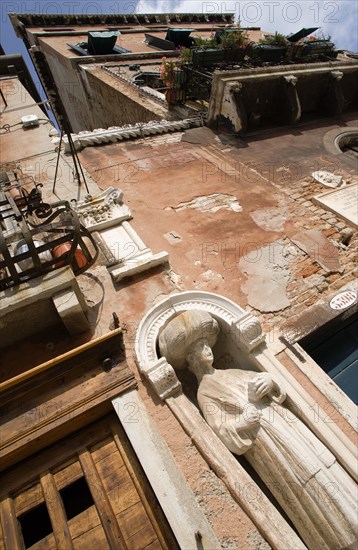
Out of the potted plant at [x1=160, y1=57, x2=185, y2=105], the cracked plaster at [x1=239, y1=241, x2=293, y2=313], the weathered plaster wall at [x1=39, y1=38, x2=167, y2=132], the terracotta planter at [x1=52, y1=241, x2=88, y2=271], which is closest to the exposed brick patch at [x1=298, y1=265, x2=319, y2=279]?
the cracked plaster at [x1=239, y1=241, x2=293, y2=313]

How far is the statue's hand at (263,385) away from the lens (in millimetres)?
3939

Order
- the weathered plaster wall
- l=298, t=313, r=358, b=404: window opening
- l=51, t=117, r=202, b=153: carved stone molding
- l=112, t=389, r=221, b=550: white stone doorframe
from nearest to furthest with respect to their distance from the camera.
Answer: l=112, t=389, r=221, b=550: white stone doorframe → l=298, t=313, r=358, b=404: window opening → l=51, t=117, r=202, b=153: carved stone molding → the weathered plaster wall

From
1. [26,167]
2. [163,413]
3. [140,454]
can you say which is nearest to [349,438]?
[163,413]

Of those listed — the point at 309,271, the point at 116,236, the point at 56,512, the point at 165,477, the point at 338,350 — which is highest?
the point at 116,236

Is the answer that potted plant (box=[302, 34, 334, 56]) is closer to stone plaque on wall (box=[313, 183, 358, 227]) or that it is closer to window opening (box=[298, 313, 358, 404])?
stone plaque on wall (box=[313, 183, 358, 227])

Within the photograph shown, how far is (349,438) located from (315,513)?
1.32m

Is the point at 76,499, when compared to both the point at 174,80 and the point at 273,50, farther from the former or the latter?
the point at 273,50

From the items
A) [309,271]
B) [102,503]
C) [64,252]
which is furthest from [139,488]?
[309,271]

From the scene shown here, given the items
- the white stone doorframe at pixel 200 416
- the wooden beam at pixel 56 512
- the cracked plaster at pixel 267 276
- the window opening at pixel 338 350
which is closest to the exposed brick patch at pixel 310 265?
the cracked plaster at pixel 267 276

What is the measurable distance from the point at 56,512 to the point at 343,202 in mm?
8799

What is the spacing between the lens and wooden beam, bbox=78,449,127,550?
334 centimetres

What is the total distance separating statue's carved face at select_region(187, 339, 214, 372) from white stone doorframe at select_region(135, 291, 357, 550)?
35 centimetres

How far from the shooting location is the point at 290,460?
355 centimetres

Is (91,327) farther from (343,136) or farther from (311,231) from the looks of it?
(343,136)
